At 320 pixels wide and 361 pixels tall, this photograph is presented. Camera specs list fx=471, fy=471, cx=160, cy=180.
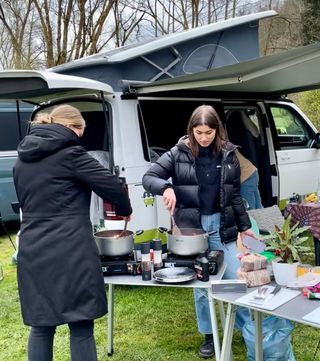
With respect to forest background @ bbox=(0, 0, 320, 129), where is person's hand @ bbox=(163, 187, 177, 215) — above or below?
below

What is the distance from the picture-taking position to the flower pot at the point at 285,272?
2.23 metres

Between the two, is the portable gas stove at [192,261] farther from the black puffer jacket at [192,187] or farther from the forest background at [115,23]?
the forest background at [115,23]

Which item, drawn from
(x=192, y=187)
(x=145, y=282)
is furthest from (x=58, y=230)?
(x=192, y=187)

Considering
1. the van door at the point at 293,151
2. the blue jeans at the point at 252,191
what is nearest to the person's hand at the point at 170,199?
the blue jeans at the point at 252,191

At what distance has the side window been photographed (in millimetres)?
5816

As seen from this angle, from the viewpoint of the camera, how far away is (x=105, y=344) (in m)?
3.34

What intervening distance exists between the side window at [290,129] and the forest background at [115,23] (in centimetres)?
757

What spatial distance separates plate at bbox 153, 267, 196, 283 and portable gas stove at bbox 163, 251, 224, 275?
0.04m

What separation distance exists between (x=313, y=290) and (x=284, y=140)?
4.00m

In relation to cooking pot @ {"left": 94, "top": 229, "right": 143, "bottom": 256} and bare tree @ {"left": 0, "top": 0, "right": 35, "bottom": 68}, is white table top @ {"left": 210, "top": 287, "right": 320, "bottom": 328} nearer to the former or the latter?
cooking pot @ {"left": 94, "top": 229, "right": 143, "bottom": 256}

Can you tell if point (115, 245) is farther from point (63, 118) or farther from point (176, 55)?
point (176, 55)

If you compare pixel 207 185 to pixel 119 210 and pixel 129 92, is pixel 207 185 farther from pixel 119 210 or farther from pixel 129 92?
pixel 129 92

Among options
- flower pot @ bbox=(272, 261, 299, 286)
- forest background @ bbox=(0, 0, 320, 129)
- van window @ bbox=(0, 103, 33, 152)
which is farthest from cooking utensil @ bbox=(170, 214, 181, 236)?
forest background @ bbox=(0, 0, 320, 129)

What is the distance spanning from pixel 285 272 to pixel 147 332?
1617 millimetres
